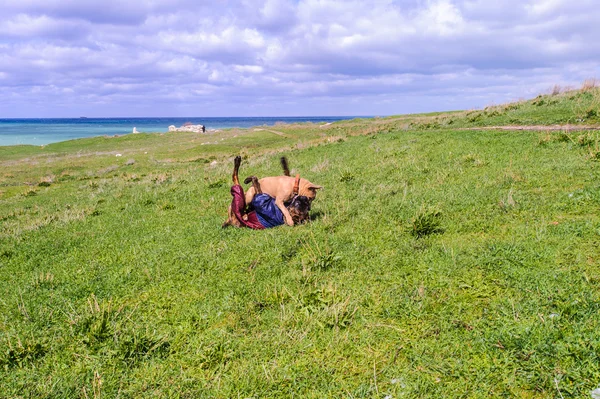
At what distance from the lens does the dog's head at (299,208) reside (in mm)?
9023

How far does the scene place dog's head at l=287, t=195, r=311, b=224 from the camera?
29.6 feet

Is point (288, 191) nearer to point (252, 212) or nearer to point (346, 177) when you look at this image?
point (252, 212)

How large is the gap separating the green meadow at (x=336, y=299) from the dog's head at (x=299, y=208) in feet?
0.95

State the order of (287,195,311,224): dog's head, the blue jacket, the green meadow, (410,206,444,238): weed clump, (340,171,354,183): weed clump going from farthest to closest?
(340,171,354,183): weed clump → the blue jacket → (287,195,311,224): dog's head → (410,206,444,238): weed clump → the green meadow

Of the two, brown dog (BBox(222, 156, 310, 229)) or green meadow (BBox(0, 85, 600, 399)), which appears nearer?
green meadow (BBox(0, 85, 600, 399))

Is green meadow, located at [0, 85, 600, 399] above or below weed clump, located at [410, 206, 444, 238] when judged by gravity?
below

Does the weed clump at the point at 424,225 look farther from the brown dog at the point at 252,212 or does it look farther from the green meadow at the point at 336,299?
the brown dog at the point at 252,212

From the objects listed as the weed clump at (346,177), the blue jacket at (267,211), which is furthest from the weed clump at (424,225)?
the weed clump at (346,177)

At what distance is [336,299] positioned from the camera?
545 centimetres

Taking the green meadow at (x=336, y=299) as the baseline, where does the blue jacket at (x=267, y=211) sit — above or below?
above

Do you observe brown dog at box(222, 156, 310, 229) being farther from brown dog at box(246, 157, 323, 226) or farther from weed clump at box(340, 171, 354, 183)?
weed clump at box(340, 171, 354, 183)

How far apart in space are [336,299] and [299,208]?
3.90m

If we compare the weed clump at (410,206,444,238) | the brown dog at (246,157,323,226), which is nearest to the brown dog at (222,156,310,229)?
the brown dog at (246,157,323,226)

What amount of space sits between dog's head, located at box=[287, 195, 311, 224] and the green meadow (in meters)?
0.29
